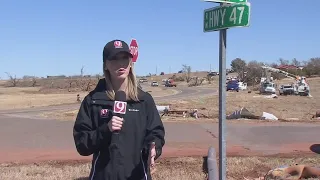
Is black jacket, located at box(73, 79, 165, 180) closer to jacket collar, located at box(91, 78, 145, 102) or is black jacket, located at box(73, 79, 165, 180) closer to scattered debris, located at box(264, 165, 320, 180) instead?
jacket collar, located at box(91, 78, 145, 102)

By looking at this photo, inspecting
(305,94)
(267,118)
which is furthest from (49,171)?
(305,94)

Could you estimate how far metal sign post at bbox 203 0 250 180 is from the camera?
367 centimetres

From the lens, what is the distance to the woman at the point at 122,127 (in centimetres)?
288

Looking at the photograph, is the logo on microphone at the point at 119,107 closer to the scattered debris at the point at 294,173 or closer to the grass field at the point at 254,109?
the scattered debris at the point at 294,173

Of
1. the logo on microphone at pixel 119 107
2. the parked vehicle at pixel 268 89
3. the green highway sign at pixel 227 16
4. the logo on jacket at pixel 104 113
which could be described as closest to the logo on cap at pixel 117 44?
the logo on jacket at pixel 104 113

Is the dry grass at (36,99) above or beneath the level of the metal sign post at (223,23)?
beneath

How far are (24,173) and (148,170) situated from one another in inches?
224

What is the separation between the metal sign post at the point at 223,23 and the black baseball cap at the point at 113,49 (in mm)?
1123

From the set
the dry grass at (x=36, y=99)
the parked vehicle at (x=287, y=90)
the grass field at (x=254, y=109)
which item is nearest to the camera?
→ the grass field at (x=254, y=109)

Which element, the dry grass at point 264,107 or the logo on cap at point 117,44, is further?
the dry grass at point 264,107

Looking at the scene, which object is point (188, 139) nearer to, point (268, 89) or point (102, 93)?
point (102, 93)

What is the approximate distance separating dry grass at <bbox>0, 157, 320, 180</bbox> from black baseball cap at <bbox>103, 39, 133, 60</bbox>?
4.93 metres

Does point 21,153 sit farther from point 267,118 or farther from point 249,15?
point 267,118

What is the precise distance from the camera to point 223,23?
149 inches
